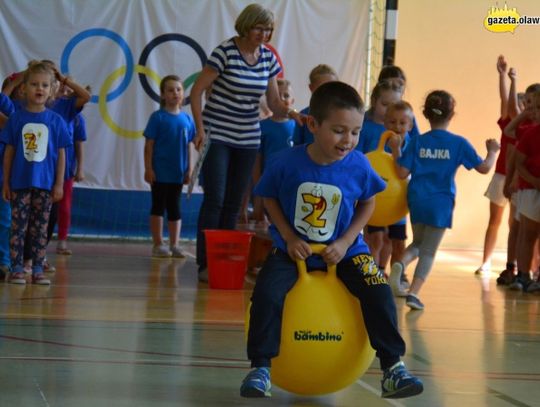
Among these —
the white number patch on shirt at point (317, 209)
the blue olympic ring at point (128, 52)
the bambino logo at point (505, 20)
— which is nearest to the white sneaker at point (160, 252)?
the blue olympic ring at point (128, 52)

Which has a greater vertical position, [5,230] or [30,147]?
[30,147]

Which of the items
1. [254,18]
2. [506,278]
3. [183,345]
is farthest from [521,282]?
[183,345]

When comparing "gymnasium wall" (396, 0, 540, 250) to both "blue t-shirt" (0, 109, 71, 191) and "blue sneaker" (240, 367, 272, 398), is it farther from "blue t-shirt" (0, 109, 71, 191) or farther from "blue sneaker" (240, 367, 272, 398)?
"blue sneaker" (240, 367, 272, 398)

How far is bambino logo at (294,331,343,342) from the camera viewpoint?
326cm

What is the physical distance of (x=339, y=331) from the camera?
3.28m

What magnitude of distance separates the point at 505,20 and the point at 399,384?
8218 mm

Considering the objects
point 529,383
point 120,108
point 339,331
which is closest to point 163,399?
point 339,331

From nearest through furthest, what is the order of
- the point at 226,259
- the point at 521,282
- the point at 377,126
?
the point at 226,259 → the point at 377,126 → the point at 521,282

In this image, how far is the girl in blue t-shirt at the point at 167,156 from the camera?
27.4ft

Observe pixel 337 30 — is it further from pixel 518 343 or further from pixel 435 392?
pixel 435 392

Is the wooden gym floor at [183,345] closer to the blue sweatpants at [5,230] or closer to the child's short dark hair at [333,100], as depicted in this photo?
the blue sweatpants at [5,230]

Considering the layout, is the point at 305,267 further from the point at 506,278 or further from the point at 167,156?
the point at 167,156

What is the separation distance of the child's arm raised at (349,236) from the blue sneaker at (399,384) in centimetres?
39

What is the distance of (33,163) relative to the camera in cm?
608
